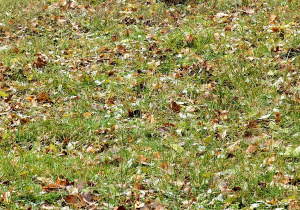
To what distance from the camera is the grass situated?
3250 mm

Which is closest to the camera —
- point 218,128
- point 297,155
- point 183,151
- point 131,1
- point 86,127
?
point 297,155

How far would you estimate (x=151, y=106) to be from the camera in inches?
195

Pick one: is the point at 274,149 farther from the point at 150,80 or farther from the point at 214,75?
the point at 150,80

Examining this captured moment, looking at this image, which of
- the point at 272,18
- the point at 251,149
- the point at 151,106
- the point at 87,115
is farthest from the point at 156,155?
the point at 272,18

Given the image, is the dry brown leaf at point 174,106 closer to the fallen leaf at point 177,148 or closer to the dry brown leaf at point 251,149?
the fallen leaf at point 177,148

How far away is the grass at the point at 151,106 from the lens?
10.7ft

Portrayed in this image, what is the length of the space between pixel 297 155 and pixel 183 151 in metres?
1.09

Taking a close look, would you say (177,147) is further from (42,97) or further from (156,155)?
(42,97)

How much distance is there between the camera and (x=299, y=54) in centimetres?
528

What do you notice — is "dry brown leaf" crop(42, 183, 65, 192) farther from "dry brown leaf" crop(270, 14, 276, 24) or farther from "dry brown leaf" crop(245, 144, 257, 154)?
"dry brown leaf" crop(270, 14, 276, 24)

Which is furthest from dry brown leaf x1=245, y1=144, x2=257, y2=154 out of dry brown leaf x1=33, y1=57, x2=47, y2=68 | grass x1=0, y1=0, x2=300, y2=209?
dry brown leaf x1=33, y1=57, x2=47, y2=68

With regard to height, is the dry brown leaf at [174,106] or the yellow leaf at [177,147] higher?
the dry brown leaf at [174,106]

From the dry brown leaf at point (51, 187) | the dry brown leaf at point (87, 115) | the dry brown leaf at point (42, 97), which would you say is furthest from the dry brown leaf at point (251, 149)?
the dry brown leaf at point (42, 97)

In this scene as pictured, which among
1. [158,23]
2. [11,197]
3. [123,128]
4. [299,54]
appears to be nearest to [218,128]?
[123,128]
